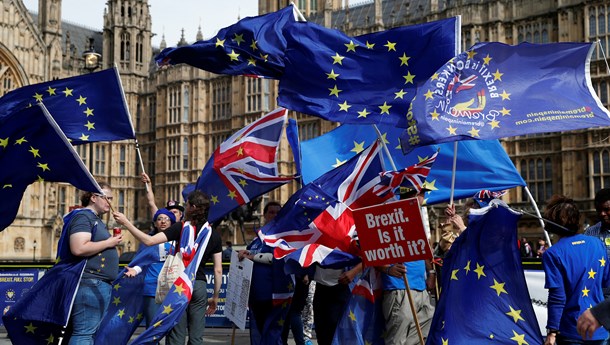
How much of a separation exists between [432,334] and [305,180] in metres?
3.93

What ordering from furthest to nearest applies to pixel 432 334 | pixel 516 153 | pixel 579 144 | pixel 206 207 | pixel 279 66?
pixel 516 153, pixel 579 144, pixel 279 66, pixel 206 207, pixel 432 334

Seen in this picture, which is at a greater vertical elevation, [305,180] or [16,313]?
[305,180]

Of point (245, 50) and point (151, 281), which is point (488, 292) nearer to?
point (151, 281)

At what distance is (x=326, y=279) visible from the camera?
6.63 metres

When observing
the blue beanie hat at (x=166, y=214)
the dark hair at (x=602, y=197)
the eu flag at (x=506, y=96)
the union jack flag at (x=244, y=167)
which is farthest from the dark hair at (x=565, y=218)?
the union jack flag at (x=244, y=167)

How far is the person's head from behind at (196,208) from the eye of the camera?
6770mm

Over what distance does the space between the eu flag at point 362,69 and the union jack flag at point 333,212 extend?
0.58m

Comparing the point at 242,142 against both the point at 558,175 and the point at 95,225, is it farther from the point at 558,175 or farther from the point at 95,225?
the point at 558,175

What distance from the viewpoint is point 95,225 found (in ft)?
20.5

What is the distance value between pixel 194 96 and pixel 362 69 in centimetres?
3440

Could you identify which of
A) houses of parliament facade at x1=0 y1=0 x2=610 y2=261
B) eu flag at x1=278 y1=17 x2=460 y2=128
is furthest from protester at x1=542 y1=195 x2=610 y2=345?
houses of parliament facade at x1=0 y1=0 x2=610 y2=261

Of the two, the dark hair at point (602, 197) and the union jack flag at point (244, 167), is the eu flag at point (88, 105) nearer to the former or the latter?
the union jack flag at point (244, 167)

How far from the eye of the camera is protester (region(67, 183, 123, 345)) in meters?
6.11

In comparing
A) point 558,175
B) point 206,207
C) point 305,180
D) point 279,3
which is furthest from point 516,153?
point 206,207
